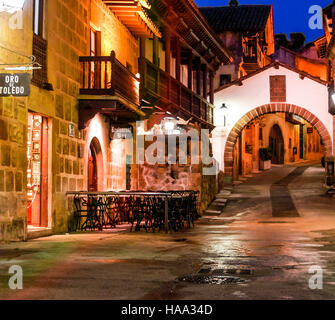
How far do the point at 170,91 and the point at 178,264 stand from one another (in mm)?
13188

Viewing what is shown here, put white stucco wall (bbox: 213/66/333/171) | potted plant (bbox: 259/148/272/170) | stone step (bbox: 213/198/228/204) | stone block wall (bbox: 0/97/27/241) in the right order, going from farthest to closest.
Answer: potted plant (bbox: 259/148/272/170) < white stucco wall (bbox: 213/66/333/171) < stone step (bbox: 213/198/228/204) < stone block wall (bbox: 0/97/27/241)

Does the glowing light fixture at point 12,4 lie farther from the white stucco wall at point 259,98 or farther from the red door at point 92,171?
the white stucco wall at point 259,98

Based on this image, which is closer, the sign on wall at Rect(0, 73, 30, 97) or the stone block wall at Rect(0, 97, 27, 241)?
the sign on wall at Rect(0, 73, 30, 97)

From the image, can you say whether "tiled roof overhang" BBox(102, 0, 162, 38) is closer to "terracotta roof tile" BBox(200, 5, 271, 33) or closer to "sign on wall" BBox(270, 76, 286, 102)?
"sign on wall" BBox(270, 76, 286, 102)

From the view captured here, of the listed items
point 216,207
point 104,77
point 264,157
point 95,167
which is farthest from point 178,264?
point 264,157

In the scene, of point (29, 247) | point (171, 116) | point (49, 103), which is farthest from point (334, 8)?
point (29, 247)

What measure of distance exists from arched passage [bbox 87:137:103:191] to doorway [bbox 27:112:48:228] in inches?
126

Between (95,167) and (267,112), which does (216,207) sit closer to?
(95,167)

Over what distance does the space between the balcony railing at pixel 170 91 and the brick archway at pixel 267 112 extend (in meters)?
3.89

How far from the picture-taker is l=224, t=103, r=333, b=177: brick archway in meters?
29.8

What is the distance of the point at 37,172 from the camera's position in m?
13.1

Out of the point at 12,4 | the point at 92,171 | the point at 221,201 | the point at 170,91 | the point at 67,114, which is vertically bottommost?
the point at 221,201

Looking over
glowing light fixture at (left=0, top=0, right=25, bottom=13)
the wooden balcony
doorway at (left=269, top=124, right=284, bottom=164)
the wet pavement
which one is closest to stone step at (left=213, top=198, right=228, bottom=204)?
the wet pavement
